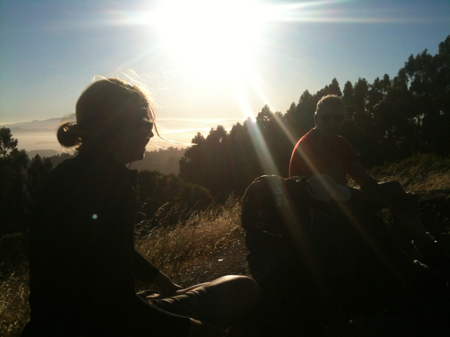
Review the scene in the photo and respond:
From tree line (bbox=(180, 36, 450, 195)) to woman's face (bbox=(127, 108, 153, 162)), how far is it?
29.4 m

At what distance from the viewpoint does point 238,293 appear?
176 centimetres

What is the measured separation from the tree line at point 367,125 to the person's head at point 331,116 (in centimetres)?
2715

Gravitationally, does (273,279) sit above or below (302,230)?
below

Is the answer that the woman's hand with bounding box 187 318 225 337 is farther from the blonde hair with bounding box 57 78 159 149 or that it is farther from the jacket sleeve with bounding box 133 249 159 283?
the blonde hair with bounding box 57 78 159 149

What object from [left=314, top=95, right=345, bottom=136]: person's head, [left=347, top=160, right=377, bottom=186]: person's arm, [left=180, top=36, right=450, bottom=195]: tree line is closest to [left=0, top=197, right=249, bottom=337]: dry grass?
[left=347, top=160, right=377, bottom=186]: person's arm

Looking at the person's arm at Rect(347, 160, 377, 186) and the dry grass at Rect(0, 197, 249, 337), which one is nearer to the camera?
the dry grass at Rect(0, 197, 249, 337)

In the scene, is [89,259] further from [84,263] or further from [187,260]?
[187,260]

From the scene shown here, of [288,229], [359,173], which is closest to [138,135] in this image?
[288,229]

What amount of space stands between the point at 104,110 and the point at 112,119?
0.07m

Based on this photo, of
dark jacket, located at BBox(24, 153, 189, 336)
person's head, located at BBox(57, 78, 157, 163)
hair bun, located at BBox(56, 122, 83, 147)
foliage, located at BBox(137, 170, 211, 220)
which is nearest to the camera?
dark jacket, located at BBox(24, 153, 189, 336)

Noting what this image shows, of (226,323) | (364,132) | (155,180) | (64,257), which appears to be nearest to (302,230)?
(226,323)

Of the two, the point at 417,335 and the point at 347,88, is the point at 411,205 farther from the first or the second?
the point at 347,88

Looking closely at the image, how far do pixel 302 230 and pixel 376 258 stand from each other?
0.69 meters

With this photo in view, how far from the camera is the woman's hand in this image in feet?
4.24
